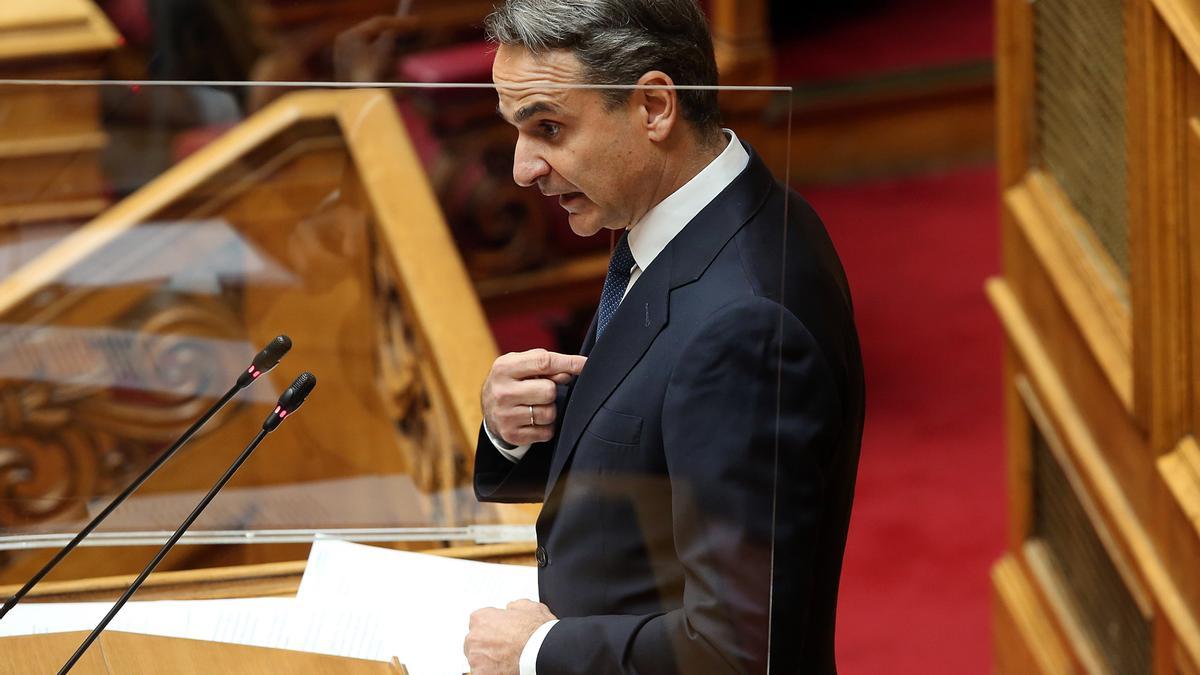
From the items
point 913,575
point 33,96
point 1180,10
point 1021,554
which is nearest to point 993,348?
point 913,575

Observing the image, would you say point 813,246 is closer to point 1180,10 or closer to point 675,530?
point 675,530

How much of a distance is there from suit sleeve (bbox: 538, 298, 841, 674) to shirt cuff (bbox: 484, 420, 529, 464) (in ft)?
0.87

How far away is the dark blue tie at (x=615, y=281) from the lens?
1548 mm

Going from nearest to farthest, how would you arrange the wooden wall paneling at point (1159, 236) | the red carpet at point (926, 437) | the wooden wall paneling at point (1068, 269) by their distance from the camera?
the wooden wall paneling at point (1159, 236), the wooden wall paneling at point (1068, 269), the red carpet at point (926, 437)

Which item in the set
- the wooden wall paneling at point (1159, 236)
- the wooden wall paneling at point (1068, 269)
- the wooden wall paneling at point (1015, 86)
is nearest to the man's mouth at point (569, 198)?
the wooden wall paneling at point (1159, 236)

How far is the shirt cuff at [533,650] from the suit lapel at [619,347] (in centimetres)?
15

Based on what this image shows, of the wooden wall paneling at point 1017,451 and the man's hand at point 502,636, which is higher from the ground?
the man's hand at point 502,636

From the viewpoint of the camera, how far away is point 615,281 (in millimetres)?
1577

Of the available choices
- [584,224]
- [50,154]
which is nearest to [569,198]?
[584,224]

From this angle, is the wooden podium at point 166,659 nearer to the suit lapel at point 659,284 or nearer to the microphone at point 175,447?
the microphone at point 175,447

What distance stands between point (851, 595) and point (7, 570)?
96.3 inches

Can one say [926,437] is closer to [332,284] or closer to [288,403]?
[332,284]

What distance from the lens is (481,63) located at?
1903 millimetres

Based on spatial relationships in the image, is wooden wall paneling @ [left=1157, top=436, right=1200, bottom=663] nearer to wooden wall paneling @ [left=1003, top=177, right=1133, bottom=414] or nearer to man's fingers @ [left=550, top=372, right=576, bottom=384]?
wooden wall paneling @ [left=1003, top=177, right=1133, bottom=414]
